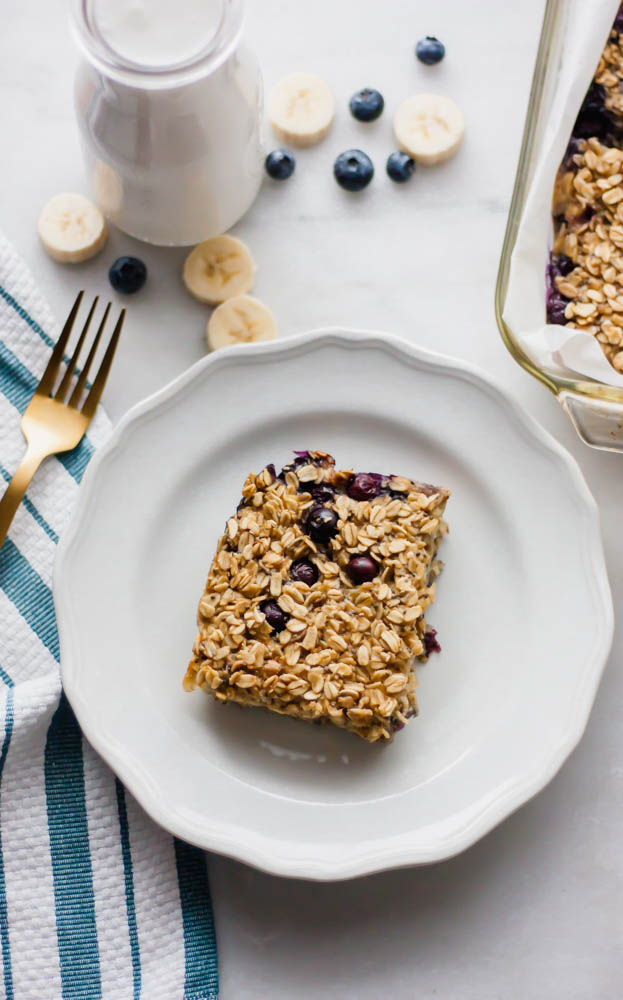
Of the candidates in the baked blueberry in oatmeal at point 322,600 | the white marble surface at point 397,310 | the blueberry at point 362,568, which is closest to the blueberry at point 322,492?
the baked blueberry in oatmeal at point 322,600

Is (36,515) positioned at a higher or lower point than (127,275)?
lower

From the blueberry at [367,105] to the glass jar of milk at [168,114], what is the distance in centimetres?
30

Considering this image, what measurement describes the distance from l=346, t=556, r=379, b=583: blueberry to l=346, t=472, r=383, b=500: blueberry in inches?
5.4

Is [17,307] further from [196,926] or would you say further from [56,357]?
[196,926]

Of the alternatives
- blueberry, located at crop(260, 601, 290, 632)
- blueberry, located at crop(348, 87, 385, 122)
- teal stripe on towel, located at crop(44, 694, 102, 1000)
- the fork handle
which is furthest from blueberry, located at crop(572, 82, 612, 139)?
teal stripe on towel, located at crop(44, 694, 102, 1000)

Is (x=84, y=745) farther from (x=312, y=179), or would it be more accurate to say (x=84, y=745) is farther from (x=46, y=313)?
(x=312, y=179)

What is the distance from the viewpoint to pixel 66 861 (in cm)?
205

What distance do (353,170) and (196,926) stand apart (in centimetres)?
173

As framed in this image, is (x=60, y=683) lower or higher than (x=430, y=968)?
higher

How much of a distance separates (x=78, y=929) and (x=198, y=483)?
983 millimetres

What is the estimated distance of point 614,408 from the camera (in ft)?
6.50

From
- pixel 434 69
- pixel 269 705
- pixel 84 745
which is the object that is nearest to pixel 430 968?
pixel 269 705

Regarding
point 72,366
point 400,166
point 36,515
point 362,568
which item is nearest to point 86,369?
point 72,366

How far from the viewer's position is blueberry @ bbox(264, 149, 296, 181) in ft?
7.48
